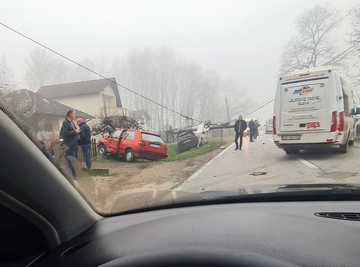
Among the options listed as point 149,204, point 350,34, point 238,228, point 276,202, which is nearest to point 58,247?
point 149,204

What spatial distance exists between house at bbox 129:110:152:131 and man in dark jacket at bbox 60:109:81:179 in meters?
1.12

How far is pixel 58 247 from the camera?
2041mm

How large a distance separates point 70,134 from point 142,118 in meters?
1.45

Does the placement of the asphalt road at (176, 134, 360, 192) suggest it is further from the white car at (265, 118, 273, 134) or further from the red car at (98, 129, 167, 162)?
the red car at (98, 129, 167, 162)

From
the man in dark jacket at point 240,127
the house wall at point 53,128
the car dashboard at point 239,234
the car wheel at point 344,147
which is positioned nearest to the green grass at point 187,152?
the man in dark jacket at point 240,127

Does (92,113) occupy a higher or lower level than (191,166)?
higher

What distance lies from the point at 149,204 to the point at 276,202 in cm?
110

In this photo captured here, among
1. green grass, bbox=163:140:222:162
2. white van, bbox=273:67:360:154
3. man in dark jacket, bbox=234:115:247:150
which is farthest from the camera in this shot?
white van, bbox=273:67:360:154

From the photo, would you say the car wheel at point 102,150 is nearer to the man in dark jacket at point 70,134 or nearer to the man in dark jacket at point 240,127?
the man in dark jacket at point 70,134

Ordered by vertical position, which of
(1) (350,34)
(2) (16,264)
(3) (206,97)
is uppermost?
(1) (350,34)

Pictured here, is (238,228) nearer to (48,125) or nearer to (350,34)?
(48,125)

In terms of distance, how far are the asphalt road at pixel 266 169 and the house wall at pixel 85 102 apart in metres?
1.53

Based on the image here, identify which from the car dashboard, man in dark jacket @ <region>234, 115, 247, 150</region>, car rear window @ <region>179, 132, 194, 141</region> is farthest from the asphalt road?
the car dashboard

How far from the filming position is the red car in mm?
4422
